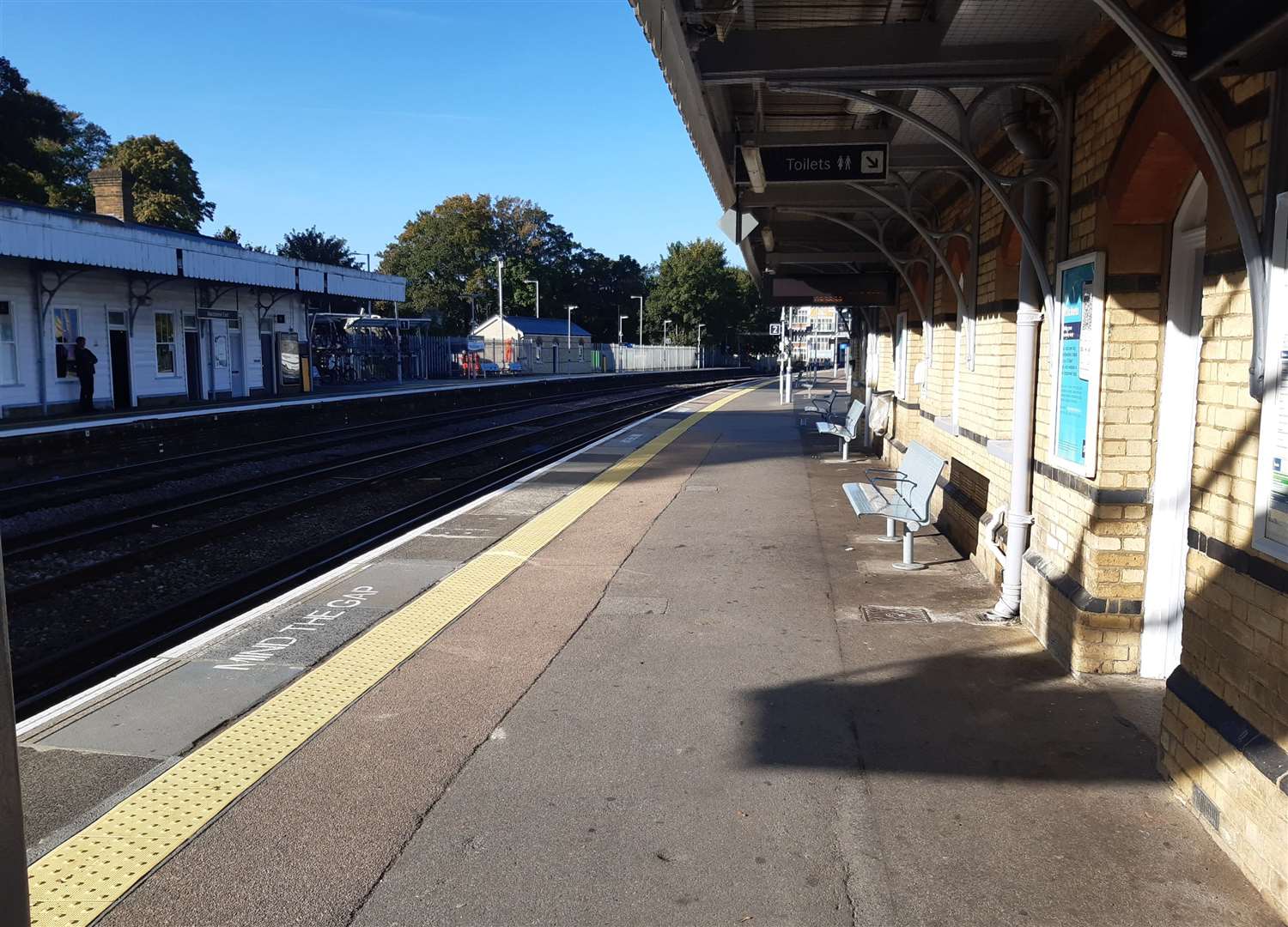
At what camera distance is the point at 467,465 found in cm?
1727

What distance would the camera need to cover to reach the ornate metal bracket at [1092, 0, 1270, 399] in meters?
3.09

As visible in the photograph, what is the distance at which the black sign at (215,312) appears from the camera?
95.5 ft

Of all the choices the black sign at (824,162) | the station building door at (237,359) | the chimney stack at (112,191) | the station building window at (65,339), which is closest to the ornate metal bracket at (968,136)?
the black sign at (824,162)

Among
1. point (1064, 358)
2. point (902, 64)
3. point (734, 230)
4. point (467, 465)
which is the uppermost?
point (902, 64)

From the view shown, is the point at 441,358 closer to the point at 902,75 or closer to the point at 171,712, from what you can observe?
the point at 902,75

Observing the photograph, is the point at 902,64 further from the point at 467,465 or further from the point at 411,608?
the point at 467,465

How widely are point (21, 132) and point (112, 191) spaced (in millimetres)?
17941

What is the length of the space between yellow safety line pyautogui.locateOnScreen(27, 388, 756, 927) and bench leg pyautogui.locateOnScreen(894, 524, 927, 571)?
314cm

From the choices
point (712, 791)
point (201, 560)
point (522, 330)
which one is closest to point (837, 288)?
point (201, 560)

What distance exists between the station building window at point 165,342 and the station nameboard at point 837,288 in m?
20.0

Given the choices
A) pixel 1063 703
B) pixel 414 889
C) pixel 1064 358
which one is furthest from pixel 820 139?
pixel 414 889

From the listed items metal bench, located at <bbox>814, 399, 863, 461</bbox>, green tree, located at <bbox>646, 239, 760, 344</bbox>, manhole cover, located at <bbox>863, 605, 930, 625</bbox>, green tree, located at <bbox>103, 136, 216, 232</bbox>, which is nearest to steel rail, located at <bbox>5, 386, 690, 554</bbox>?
manhole cover, located at <bbox>863, 605, 930, 625</bbox>

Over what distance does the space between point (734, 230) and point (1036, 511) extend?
2.91m

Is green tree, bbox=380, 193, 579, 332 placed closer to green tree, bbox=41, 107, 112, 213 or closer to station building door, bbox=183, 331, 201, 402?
green tree, bbox=41, 107, 112, 213
